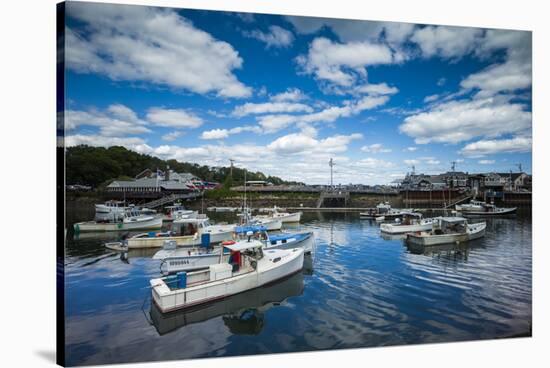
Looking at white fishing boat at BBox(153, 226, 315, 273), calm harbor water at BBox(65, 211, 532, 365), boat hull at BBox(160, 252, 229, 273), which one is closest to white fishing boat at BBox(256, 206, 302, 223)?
white fishing boat at BBox(153, 226, 315, 273)

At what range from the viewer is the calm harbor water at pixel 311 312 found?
4.85m

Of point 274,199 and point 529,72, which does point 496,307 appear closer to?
point 529,72

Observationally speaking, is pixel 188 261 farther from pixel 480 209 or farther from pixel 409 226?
pixel 409 226

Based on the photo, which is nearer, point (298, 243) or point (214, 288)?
point (214, 288)

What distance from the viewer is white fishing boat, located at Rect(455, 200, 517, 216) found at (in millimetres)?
12461

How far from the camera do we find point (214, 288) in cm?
659

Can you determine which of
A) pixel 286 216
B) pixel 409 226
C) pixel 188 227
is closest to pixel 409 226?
pixel 409 226

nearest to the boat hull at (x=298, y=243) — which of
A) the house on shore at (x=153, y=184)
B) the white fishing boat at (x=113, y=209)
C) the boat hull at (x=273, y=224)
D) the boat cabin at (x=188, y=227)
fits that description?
the house on shore at (x=153, y=184)

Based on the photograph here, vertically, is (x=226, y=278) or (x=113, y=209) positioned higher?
(x=113, y=209)

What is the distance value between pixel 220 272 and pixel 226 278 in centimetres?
17

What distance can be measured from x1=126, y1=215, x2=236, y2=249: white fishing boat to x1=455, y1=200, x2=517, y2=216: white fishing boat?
9.35 meters

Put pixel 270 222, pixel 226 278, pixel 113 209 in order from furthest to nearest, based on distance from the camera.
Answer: pixel 270 222, pixel 113 209, pixel 226 278

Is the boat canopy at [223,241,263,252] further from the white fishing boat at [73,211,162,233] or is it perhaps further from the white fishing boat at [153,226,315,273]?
the white fishing boat at [73,211,162,233]

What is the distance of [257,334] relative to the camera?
5.31 m
